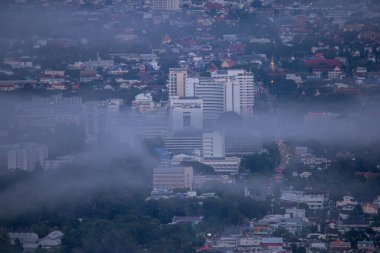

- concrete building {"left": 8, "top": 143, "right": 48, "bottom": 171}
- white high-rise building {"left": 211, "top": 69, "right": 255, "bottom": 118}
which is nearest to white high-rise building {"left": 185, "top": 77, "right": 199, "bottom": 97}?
white high-rise building {"left": 211, "top": 69, "right": 255, "bottom": 118}

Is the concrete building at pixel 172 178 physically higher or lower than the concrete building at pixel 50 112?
lower

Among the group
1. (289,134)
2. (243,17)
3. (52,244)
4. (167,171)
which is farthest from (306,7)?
(52,244)

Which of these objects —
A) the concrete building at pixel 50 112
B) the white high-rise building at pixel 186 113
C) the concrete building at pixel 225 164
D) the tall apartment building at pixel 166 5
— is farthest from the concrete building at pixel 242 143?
the tall apartment building at pixel 166 5

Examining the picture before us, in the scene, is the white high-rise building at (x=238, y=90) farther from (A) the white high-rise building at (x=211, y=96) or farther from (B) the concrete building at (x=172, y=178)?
(B) the concrete building at (x=172, y=178)

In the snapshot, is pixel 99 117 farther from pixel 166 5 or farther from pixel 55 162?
pixel 166 5

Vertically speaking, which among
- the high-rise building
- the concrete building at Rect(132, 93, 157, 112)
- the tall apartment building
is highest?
the tall apartment building

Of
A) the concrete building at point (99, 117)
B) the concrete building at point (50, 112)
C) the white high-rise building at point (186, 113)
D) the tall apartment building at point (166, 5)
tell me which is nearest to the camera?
the concrete building at point (99, 117)

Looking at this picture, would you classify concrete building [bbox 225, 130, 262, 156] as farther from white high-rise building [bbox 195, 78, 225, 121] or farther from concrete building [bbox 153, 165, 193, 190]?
concrete building [bbox 153, 165, 193, 190]
